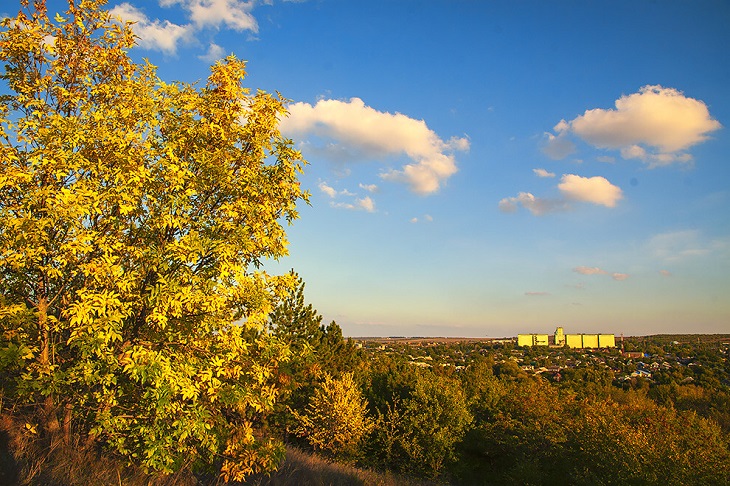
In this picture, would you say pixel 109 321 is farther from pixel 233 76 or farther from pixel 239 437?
pixel 233 76

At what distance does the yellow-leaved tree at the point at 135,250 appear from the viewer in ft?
26.1

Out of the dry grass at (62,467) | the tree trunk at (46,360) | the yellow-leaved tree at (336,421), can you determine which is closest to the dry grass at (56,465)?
the dry grass at (62,467)

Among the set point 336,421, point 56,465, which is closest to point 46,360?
point 56,465

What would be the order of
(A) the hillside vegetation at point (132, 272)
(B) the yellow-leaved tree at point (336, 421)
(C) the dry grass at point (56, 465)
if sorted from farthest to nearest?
(B) the yellow-leaved tree at point (336, 421) < (A) the hillside vegetation at point (132, 272) < (C) the dry grass at point (56, 465)

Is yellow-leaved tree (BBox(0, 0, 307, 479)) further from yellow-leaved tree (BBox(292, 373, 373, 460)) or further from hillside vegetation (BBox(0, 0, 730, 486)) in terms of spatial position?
yellow-leaved tree (BBox(292, 373, 373, 460))

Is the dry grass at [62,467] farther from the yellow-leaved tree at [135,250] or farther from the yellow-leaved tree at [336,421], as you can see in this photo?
the yellow-leaved tree at [336,421]

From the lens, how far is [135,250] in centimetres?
848

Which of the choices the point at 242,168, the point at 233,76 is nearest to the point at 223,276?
the point at 242,168

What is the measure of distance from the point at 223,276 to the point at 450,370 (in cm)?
8371

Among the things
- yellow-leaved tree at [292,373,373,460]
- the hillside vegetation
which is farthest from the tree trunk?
yellow-leaved tree at [292,373,373,460]

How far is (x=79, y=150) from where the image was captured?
29.7ft

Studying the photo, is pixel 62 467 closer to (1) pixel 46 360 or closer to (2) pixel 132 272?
(1) pixel 46 360

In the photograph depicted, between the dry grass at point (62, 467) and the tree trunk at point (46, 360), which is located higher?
the tree trunk at point (46, 360)

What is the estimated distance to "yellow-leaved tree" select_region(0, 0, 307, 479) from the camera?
314 inches
